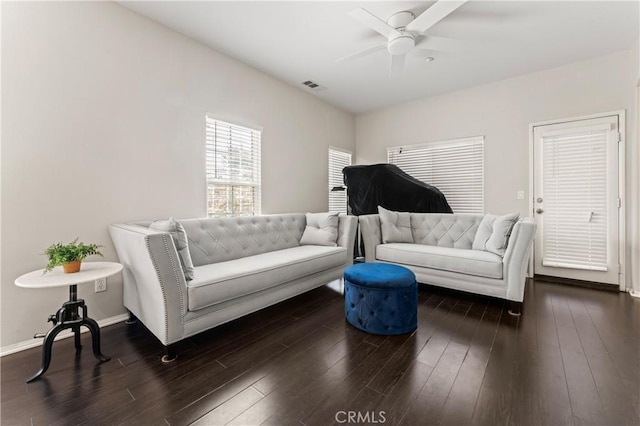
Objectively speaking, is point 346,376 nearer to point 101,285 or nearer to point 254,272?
point 254,272

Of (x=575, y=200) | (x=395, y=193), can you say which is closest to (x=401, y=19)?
(x=395, y=193)

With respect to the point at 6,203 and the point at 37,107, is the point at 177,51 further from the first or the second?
the point at 6,203

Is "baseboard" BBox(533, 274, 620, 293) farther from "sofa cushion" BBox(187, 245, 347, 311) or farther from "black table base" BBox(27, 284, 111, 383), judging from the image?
"black table base" BBox(27, 284, 111, 383)

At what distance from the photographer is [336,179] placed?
511cm

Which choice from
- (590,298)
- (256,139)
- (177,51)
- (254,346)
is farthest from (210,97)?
(590,298)

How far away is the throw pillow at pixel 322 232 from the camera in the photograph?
3.36 m

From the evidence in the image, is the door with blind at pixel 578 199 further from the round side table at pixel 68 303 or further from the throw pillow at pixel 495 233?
the round side table at pixel 68 303

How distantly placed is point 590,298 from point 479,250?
1268mm

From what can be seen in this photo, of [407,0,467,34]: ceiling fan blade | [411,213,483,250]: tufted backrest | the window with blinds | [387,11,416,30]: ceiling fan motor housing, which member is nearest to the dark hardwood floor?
[411,213,483,250]: tufted backrest

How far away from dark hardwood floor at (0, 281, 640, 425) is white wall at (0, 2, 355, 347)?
0.84 metres

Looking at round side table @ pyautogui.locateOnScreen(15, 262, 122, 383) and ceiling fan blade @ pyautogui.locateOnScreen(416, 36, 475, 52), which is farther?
ceiling fan blade @ pyautogui.locateOnScreen(416, 36, 475, 52)

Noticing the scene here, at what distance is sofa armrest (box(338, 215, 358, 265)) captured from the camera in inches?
132

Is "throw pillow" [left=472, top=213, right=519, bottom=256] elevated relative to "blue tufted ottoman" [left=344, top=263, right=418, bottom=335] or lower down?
elevated

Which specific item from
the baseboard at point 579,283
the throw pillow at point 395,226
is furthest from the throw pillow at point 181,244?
the baseboard at point 579,283
